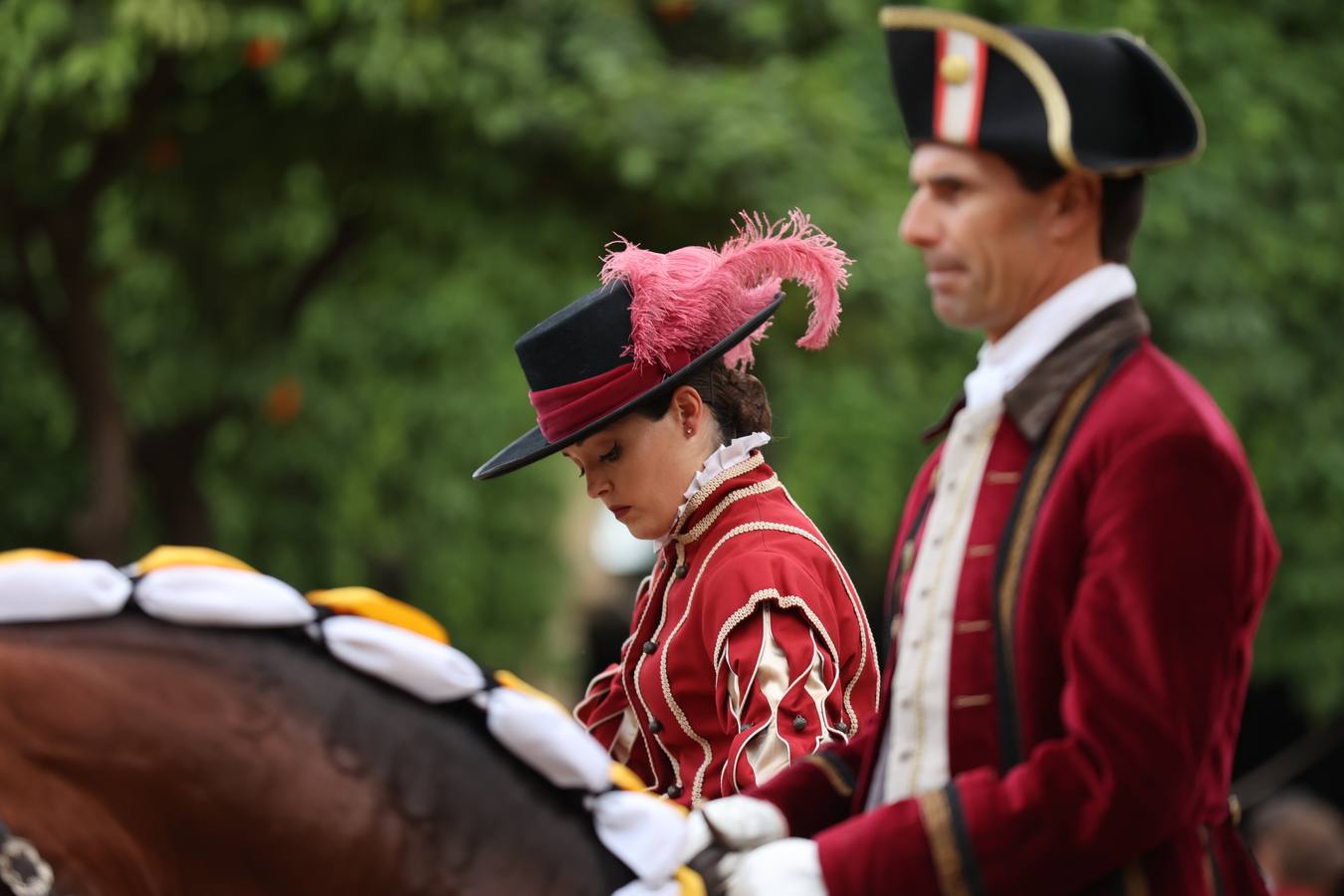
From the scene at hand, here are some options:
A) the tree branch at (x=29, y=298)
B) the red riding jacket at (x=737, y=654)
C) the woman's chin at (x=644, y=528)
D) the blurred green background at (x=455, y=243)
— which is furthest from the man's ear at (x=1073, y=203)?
the tree branch at (x=29, y=298)

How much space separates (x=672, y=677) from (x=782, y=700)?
0.28 meters

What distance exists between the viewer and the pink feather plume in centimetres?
292

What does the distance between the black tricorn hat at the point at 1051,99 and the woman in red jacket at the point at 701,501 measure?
3.22 feet

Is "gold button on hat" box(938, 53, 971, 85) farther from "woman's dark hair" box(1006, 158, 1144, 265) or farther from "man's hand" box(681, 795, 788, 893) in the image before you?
"man's hand" box(681, 795, 788, 893)

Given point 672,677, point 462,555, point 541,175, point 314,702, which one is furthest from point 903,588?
point 462,555

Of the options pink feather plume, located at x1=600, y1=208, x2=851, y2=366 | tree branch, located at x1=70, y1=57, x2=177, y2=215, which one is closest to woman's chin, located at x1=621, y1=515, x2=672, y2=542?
pink feather plume, located at x1=600, y1=208, x2=851, y2=366

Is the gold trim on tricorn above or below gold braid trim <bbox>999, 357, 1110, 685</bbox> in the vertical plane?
above

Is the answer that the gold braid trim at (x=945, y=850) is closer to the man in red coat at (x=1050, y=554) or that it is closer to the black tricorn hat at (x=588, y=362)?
the man in red coat at (x=1050, y=554)

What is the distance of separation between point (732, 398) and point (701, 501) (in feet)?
0.69

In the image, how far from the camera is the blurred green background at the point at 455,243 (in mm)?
7070

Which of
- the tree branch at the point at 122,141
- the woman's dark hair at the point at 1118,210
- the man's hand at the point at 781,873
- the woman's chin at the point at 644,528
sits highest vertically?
the tree branch at the point at 122,141

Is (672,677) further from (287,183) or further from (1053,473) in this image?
(287,183)

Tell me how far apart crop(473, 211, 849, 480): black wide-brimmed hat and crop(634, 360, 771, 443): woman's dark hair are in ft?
0.11

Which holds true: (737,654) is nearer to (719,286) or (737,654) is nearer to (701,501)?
(701,501)
